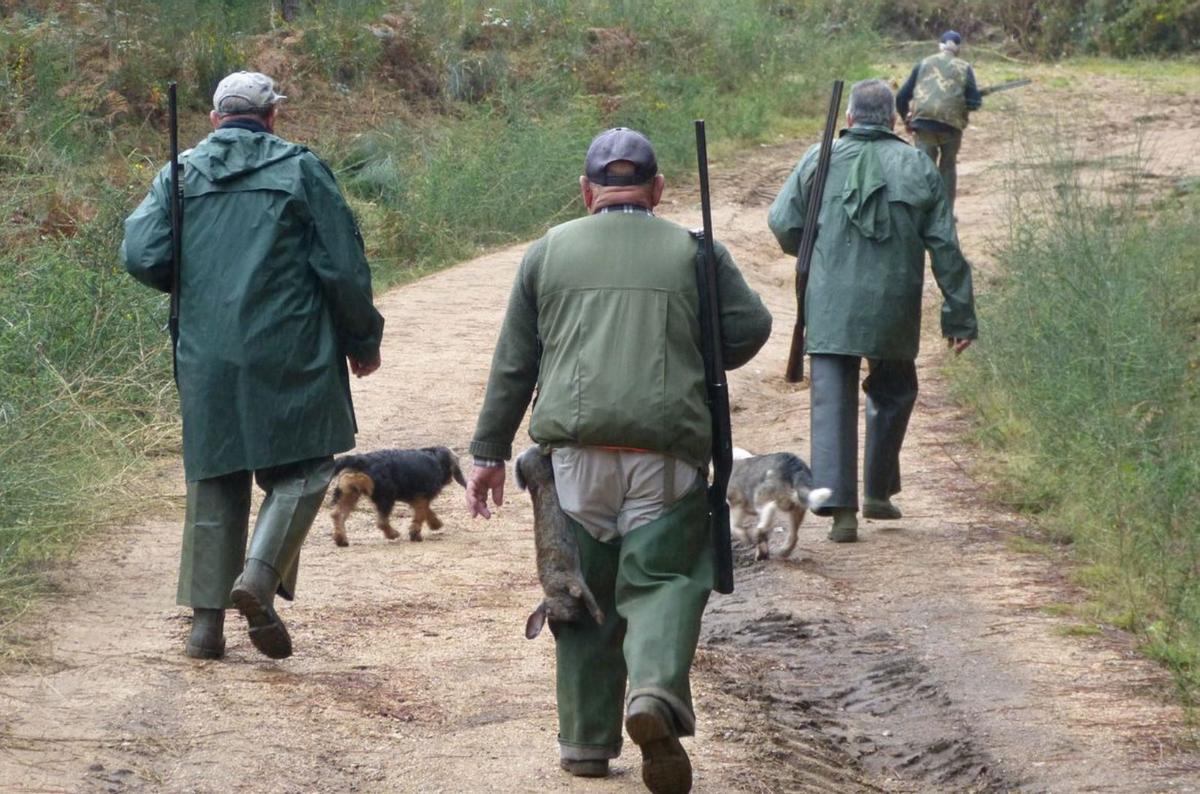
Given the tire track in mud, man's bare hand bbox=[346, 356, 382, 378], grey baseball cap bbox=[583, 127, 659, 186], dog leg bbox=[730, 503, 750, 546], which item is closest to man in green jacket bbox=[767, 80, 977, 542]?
dog leg bbox=[730, 503, 750, 546]

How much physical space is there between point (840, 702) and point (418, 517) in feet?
8.51

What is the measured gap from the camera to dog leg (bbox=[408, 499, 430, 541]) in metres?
8.03

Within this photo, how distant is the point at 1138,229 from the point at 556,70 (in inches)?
480

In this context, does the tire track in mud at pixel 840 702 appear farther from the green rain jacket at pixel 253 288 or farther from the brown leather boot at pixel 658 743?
the green rain jacket at pixel 253 288

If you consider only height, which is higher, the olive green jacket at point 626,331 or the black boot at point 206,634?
the olive green jacket at point 626,331

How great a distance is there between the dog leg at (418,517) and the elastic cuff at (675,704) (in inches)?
149

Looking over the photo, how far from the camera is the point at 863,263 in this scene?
25.0ft

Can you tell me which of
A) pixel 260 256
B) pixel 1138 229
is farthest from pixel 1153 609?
pixel 1138 229

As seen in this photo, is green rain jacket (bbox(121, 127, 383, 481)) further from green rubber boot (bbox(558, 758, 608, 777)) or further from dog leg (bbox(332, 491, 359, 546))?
dog leg (bbox(332, 491, 359, 546))

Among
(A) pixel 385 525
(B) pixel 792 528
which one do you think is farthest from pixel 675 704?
(A) pixel 385 525

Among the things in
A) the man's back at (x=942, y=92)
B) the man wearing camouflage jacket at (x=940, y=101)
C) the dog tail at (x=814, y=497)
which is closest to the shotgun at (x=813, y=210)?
the dog tail at (x=814, y=497)

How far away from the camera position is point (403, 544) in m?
8.09

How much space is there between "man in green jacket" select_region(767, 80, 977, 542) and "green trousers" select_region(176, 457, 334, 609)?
8.97 ft

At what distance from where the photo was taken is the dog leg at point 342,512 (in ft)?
26.0
